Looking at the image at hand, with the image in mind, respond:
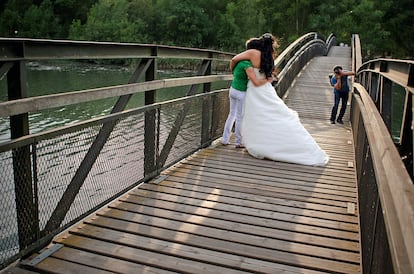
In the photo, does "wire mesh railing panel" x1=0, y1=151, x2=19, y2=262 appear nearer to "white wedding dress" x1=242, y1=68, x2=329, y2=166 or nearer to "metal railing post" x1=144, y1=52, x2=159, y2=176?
"metal railing post" x1=144, y1=52, x2=159, y2=176

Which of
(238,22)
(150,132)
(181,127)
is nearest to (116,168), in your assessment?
(150,132)

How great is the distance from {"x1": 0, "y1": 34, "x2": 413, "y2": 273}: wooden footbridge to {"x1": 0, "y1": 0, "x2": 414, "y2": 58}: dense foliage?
47.3 m

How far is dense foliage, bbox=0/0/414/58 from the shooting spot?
4972 centimetres

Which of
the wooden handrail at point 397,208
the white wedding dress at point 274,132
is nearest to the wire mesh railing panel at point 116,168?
the white wedding dress at point 274,132

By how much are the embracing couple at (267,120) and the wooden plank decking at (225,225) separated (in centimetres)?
20

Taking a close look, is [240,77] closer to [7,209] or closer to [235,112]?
[235,112]

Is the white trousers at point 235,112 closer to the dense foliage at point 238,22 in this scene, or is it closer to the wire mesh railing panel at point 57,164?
the wire mesh railing panel at point 57,164

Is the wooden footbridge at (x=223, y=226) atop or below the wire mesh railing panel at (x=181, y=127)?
below

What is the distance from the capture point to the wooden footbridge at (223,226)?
2.93 metres

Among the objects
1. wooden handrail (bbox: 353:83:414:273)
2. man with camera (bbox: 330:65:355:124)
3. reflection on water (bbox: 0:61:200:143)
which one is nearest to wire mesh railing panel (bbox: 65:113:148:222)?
wooden handrail (bbox: 353:83:414:273)

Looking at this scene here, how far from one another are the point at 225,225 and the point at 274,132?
2.25 metres

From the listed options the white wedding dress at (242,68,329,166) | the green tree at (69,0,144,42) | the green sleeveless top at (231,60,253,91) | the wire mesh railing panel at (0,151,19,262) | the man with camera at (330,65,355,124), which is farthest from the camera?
the green tree at (69,0,144,42)

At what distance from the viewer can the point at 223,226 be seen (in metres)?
3.58

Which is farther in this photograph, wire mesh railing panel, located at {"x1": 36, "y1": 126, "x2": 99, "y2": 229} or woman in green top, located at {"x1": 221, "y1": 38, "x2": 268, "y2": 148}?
woman in green top, located at {"x1": 221, "y1": 38, "x2": 268, "y2": 148}
